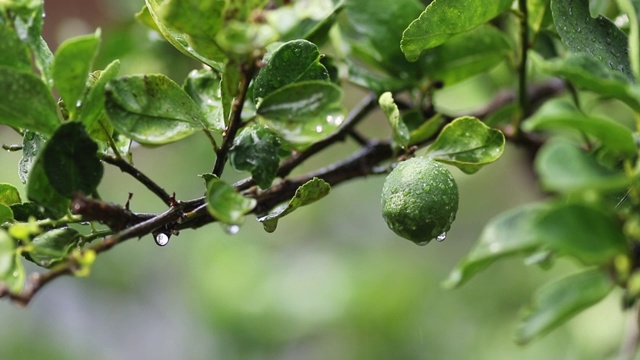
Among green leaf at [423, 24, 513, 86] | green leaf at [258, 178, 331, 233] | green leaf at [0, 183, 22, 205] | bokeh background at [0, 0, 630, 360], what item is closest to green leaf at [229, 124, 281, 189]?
green leaf at [258, 178, 331, 233]

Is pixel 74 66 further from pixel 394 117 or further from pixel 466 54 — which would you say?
pixel 466 54

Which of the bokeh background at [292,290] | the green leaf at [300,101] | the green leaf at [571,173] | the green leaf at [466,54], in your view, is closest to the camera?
the green leaf at [571,173]

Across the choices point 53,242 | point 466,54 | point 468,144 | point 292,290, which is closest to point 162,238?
point 53,242

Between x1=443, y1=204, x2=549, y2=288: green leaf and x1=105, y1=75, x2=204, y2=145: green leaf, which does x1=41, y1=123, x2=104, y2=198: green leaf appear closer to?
x1=105, y1=75, x2=204, y2=145: green leaf

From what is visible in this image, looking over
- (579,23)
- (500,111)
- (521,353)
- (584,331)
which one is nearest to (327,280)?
(521,353)

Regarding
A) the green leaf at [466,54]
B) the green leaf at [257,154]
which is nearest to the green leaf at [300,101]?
the green leaf at [257,154]

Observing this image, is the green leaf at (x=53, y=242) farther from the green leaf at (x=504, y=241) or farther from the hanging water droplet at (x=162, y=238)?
the green leaf at (x=504, y=241)
